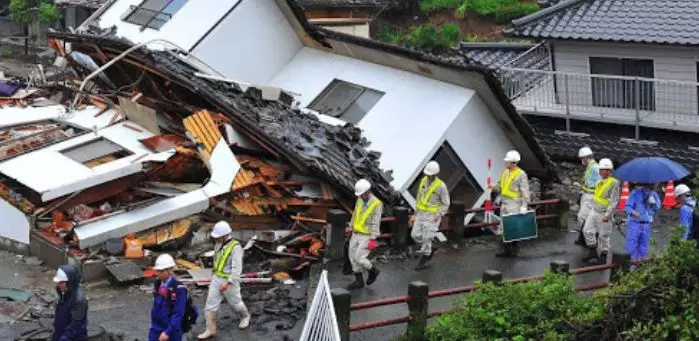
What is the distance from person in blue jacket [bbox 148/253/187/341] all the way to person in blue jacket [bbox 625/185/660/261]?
6351mm

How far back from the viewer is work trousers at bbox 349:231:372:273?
1305cm

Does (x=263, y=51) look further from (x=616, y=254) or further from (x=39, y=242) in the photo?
(x=616, y=254)

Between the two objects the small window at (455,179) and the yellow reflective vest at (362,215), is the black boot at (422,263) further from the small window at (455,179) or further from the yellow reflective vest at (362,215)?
the small window at (455,179)

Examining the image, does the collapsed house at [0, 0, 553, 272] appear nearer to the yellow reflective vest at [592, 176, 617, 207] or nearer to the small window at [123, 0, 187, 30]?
the small window at [123, 0, 187, 30]

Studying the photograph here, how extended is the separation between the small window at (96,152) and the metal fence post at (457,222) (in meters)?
5.96

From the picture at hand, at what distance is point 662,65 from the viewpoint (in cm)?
2027

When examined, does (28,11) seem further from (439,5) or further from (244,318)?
(244,318)

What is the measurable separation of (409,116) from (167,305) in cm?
758

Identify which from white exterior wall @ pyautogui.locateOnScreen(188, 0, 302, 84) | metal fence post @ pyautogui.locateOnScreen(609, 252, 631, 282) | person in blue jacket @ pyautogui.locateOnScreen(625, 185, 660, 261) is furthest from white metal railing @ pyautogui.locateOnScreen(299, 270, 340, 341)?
white exterior wall @ pyautogui.locateOnScreen(188, 0, 302, 84)

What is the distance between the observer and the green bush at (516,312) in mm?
9672

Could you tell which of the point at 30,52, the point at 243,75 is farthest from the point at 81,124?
the point at 30,52

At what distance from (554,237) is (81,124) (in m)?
9.40

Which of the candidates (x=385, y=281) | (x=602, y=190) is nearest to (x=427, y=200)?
(x=385, y=281)

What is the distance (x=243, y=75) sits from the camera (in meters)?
20.7
